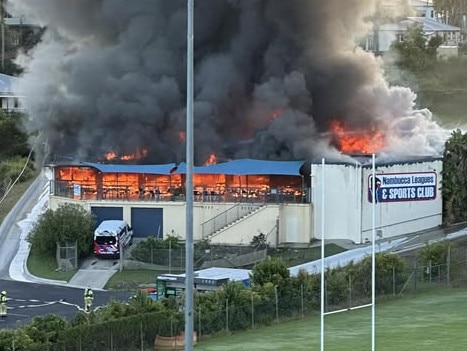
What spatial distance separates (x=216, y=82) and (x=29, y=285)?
1791 cm

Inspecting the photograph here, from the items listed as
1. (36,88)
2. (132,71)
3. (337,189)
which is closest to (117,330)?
(337,189)

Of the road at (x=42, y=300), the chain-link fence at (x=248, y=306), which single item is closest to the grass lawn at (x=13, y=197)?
the road at (x=42, y=300)

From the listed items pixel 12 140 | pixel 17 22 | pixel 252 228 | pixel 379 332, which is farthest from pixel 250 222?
pixel 17 22

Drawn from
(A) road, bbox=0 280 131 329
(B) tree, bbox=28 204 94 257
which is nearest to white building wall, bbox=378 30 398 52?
(B) tree, bbox=28 204 94 257

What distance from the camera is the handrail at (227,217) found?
161ft

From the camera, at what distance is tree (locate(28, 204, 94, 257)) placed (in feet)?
155

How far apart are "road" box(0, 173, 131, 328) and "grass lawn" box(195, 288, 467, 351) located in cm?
667

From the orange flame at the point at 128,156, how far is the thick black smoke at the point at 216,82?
0.84ft

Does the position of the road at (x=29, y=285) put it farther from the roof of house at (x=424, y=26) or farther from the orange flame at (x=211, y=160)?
the roof of house at (x=424, y=26)

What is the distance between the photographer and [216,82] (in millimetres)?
58344

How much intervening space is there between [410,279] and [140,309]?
11389 mm

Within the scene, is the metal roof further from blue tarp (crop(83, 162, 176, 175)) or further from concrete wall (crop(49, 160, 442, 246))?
concrete wall (crop(49, 160, 442, 246))

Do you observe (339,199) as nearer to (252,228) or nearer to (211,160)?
(252,228)

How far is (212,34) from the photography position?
61.8 m
